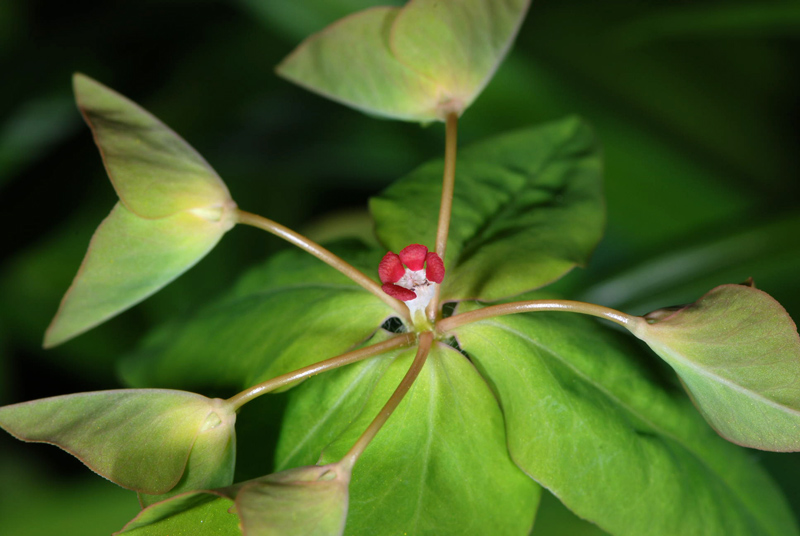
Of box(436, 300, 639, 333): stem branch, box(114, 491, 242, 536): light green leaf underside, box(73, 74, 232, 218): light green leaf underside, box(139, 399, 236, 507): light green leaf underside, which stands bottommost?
box(114, 491, 242, 536): light green leaf underside

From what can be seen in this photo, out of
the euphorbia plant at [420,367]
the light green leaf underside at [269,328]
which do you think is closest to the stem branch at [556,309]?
the euphorbia plant at [420,367]

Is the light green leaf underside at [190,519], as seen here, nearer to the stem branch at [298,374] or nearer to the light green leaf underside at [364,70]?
the stem branch at [298,374]

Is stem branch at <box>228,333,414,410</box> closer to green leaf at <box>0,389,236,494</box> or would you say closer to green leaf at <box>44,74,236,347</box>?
green leaf at <box>0,389,236,494</box>

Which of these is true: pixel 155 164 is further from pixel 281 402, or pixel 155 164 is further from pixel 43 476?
pixel 43 476

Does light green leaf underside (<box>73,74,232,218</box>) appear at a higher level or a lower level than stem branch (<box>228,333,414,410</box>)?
higher

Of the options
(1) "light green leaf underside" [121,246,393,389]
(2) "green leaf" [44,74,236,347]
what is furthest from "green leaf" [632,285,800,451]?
(2) "green leaf" [44,74,236,347]

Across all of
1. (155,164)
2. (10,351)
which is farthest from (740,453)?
(10,351)

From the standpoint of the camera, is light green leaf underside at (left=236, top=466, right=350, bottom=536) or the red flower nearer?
light green leaf underside at (left=236, top=466, right=350, bottom=536)

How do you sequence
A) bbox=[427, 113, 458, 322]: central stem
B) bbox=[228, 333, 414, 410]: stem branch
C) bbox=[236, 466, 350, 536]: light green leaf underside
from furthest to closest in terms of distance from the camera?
bbox=[427, 113, 458, 322]: central stem, bbox=[228, 333, 414, 410]: stem branch, bbox=[236, 466, 350, 536]: light green leaf underside
